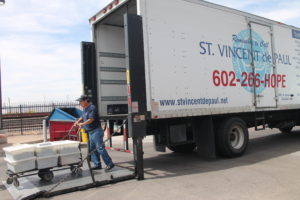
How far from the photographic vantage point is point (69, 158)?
18.3ft

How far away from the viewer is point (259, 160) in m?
7.07

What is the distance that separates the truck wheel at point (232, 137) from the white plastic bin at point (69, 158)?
10.8ft

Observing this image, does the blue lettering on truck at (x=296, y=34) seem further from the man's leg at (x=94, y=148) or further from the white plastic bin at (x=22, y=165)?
the white plastic bin at (x=22, y=165)

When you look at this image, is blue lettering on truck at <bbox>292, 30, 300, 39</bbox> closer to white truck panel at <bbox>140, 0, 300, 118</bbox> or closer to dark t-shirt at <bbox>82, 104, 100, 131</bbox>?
white truck panel at <bbox>140, 0, 300, 118</bbox>

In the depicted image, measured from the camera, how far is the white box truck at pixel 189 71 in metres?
5.83

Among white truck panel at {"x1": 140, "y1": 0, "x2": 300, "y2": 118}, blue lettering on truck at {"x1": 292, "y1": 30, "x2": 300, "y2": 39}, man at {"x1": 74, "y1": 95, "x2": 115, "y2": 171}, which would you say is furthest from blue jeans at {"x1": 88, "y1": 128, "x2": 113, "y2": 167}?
blue lettering on truck at {"x1": 292, "y1": 30, "x2": 300, "y2": 39}

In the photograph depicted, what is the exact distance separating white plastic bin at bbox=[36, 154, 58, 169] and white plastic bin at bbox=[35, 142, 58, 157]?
0.05m

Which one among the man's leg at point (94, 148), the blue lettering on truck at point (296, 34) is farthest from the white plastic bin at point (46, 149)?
the blue lettering on truck at point (296, 34)

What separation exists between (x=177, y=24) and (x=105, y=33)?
7.17ft

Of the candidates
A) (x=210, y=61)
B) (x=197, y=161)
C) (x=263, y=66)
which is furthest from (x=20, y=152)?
(x=263, y=66)

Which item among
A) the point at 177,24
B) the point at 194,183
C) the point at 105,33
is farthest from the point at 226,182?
the point at 105,33

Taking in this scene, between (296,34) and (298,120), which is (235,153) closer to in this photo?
(298,120)

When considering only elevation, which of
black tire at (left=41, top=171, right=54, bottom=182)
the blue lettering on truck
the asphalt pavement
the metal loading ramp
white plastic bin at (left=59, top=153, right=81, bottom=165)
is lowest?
the asphalt pavement

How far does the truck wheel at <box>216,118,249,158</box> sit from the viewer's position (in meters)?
7.10
